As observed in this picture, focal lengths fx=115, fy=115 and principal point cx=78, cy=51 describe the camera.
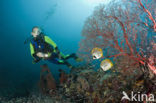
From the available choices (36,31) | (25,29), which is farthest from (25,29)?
(36,31)

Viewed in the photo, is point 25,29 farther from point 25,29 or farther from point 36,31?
point 36,31

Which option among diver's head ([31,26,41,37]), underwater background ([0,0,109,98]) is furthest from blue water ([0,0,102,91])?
diver's head ([31,26,41,37])

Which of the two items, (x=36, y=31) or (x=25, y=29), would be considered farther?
(x=25, y=29)

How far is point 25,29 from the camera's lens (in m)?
48.8

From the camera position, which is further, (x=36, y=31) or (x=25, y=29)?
(x=25, y=29)

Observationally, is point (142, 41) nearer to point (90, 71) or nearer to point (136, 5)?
point (136, 5)

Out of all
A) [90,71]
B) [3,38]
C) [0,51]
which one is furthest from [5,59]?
[90,71]

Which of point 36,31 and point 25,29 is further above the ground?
point 25,29

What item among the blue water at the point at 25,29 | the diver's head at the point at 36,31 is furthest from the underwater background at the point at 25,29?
Result: the diver's head at the point at 36,31

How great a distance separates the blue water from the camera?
17.5 meters

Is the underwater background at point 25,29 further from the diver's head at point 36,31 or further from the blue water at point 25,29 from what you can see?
the diver's head at point 36,31

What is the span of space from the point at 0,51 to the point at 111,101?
1452 inches

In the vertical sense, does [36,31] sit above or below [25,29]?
below

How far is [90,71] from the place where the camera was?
6078 mm
